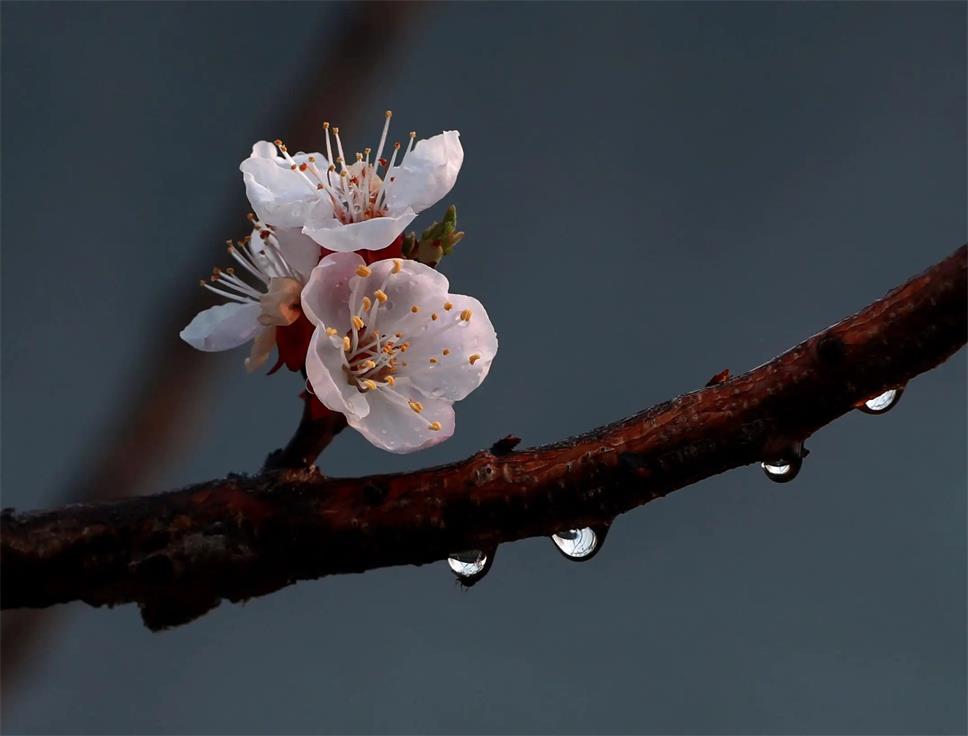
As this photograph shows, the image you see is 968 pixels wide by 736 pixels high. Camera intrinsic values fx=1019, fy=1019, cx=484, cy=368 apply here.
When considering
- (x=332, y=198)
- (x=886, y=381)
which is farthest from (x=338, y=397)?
(x=886, y=381)

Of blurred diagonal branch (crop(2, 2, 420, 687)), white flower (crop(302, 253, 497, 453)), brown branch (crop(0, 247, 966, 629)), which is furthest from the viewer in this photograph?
blurred diagonal branch (crop(2, 2, 420, 687))

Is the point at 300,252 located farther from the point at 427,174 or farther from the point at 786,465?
the point at 786,465

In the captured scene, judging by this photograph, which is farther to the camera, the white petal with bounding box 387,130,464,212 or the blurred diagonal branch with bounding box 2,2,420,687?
the blurred diagonal branch with bounding box 2,2,420,687

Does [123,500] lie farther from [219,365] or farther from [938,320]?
[219,365]

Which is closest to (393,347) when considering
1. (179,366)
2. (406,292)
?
(406,292)

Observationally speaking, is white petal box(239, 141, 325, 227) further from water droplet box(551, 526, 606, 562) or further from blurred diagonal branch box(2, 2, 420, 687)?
blurred diagonal branch box(2, 2, 420, 687)

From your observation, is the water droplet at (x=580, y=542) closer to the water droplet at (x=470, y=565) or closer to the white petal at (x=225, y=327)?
the water droplet at (x=470, y=565)

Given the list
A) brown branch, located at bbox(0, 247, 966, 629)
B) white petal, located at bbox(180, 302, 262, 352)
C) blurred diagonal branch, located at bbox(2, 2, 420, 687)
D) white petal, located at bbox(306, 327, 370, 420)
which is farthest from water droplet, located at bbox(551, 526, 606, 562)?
blurred diagonal branch, located at bbox(2, 2, 420, 687)
